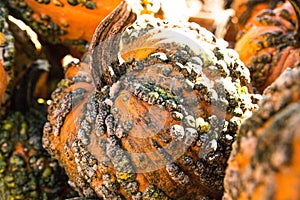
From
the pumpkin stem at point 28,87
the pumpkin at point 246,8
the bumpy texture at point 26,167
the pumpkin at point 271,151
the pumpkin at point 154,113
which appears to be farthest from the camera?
the pumpkin at point 246,8

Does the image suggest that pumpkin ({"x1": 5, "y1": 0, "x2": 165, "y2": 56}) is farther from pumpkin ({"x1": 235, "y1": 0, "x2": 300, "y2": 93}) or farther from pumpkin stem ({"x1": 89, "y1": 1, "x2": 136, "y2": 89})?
pumpkin ({"x1": 235, "y1": 0, "x2": 300, "y2": 93})

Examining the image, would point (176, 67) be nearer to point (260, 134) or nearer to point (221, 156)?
point (221, 156)

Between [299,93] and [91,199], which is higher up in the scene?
[299,93]

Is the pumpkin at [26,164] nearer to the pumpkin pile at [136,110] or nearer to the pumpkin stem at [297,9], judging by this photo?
the pumpkin pile at [136,110]

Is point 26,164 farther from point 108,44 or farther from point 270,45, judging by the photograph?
point 270,45

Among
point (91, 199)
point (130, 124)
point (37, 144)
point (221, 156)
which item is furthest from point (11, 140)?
point (221, 156)

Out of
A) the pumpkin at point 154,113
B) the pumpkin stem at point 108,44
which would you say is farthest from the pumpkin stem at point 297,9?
the pumpkin stem at point 108,44

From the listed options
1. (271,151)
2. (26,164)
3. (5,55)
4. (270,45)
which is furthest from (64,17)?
(271,151)
